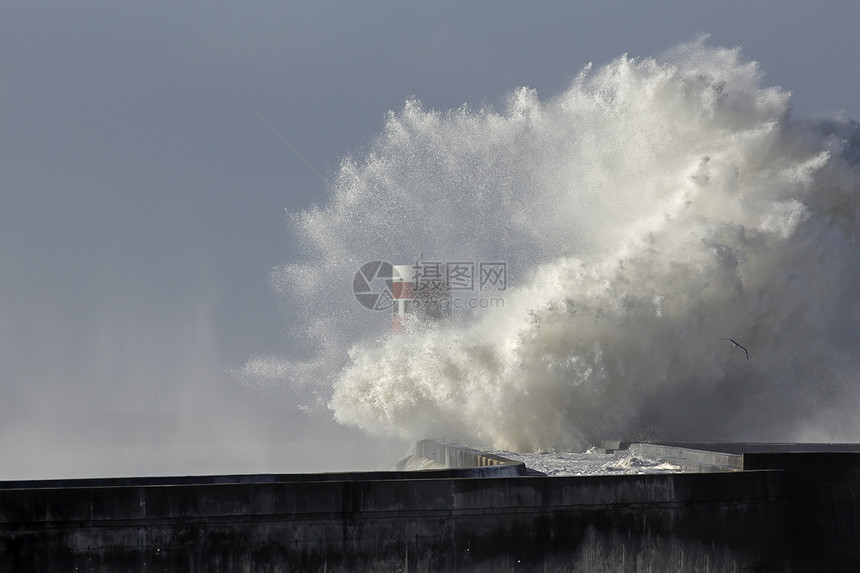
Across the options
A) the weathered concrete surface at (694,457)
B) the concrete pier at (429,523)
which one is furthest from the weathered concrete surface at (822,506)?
the weathered concrete surface at (694,457)

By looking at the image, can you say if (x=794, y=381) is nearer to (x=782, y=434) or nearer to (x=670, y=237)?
(x=782, y=434)

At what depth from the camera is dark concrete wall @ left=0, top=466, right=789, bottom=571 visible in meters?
7.16

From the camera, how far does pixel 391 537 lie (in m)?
7.68

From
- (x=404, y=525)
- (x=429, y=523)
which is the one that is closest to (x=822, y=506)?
(x=429, y=523)

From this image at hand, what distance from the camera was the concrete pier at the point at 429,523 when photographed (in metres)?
7.18

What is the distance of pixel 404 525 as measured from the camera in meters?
7.69

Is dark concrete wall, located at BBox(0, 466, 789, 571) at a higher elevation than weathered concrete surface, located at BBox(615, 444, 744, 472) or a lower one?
lower

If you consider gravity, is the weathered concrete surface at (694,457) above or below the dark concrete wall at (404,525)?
above

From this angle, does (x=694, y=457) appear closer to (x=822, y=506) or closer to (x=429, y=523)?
(x=822, y=506)

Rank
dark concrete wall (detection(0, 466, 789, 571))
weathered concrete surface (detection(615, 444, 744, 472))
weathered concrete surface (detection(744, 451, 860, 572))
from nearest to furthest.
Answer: dark concrete wall (detection(0, 466, 789, 571)), weathered concrete surface (detection(744, 451, 860, 572)), weathered concrete surface (detection(615, 444, 744, 472))

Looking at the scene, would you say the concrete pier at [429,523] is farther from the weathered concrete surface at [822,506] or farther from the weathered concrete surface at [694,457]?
the weathered concrete surface at [694,457]

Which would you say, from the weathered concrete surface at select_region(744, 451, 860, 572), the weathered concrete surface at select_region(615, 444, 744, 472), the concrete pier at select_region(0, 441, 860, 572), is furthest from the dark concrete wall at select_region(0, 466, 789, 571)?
the weathered concrete surface at select_region(615, 444, 744, 472)

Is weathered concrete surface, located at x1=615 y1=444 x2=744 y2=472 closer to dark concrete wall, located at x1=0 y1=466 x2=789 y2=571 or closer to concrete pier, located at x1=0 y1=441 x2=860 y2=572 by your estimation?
concrete pier, located at x1=0 y1=441 x2=860 y2=572

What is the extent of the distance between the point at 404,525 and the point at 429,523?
20cm
